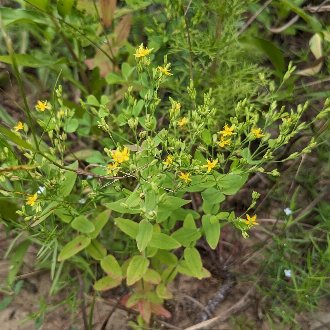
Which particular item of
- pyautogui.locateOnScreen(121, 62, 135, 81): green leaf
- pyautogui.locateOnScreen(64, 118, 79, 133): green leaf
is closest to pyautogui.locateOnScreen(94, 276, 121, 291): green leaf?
pyautogui.locateOnScreen(64, 118, 79, 133): green leaf

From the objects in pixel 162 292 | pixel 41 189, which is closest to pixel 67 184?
pixel 41 189

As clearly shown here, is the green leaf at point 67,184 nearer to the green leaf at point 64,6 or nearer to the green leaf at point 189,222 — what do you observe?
the green leaf at point 189,222

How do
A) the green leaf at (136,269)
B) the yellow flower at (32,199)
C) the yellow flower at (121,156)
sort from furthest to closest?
the green leaf at (136,269)
the yellow flower at (32,199)
the yellow flower at (121,156)

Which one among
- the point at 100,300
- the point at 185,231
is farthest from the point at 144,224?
the point at 100,300

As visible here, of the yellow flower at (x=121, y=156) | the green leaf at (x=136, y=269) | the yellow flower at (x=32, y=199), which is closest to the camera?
the yellow flower at (x=121, y=156)

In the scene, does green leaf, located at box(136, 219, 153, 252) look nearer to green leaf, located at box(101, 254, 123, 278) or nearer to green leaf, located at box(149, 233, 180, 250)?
green leaf, located at box(149, 233, 180, 250)

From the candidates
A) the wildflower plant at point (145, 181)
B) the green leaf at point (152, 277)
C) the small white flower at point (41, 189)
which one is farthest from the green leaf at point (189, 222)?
the small white flower at point (41, 189)
